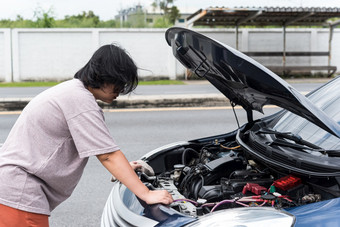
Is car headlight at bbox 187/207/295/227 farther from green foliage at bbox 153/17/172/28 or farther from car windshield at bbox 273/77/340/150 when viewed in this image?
green foliage at bbox 153/17/172/28

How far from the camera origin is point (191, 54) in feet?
8.91

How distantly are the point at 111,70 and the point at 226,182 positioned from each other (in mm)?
965

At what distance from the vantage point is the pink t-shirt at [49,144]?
1.98m

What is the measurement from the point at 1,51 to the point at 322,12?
51.2ft

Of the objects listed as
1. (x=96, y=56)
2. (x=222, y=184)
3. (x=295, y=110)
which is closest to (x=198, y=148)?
(x=222, y=184)

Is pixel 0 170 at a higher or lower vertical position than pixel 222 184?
higher

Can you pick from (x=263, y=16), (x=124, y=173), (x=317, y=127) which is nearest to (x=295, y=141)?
(x=317, y=127)

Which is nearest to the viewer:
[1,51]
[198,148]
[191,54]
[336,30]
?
[191,54]

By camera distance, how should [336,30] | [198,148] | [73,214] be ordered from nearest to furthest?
[198,148] < [73,214] < [336,30]

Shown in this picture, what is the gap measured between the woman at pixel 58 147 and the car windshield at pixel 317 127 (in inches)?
40.3

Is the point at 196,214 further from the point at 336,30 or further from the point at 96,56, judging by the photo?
the point at 336,30

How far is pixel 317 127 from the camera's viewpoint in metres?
2.63

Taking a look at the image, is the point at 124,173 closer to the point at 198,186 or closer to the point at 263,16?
the point at 198,186

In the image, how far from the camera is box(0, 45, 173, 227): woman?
199 cm
